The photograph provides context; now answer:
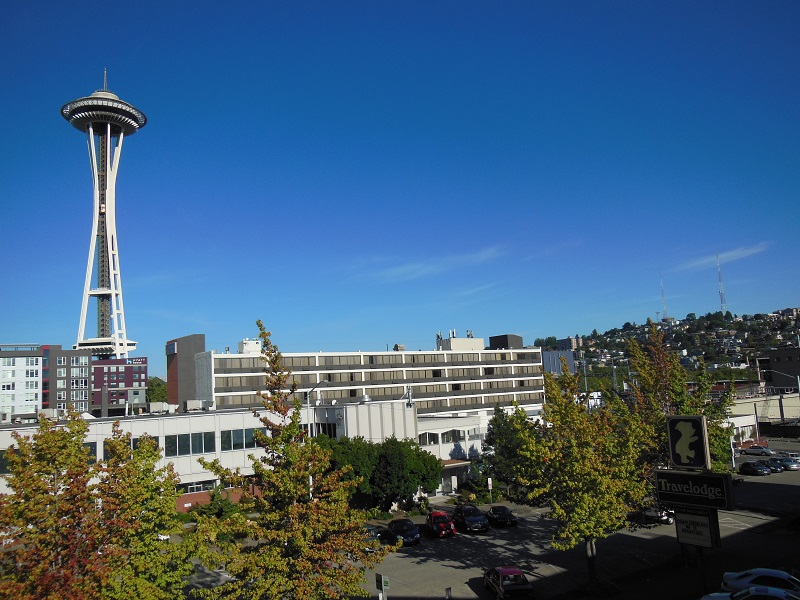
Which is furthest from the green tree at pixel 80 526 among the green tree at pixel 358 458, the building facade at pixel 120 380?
the building facade at pixel 120 380

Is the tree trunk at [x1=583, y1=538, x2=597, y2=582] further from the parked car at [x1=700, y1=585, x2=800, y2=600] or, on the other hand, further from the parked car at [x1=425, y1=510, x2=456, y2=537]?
the parked car at [x1=425, y1=510, x2=456, y2=537]

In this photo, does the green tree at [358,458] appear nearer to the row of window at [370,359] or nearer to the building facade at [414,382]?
the building facade at [414,382]

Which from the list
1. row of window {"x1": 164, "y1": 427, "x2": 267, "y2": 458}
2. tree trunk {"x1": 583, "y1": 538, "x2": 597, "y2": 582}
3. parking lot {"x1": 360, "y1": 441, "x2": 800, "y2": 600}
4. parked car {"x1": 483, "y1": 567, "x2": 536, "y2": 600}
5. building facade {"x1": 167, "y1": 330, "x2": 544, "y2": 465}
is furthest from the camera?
building facade {"x1": 167, "y1": 330, "x2": 544, "y2": 465}

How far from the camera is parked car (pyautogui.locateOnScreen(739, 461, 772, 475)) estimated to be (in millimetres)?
52250

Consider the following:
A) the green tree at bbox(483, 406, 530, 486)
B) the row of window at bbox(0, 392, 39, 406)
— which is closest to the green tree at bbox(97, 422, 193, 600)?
the green tree at bbox(483, 406, 530, 486)

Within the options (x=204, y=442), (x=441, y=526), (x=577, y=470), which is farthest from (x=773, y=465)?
(x=204, y=442)

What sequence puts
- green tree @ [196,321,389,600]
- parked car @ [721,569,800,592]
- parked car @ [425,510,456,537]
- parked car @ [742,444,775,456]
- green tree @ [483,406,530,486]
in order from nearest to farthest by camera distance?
green tree @ [196,321,389,600]
parked car @ [721,569,800,592]
parked car @ [425,510,456,537]
green tree @ [483,406,530,486]
parked car @ [742,444,775,456]

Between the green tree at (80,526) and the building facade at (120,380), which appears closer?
the green tree at (80,526)

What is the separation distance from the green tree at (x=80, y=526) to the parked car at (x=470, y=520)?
22.0 m

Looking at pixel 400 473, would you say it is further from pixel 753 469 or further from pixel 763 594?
pixel 753 469

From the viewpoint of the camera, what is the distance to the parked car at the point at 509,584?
907 inches

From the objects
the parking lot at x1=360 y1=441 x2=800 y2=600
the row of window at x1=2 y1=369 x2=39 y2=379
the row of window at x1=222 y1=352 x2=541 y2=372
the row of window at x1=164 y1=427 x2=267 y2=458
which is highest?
the row of window at x1=2 y1=369 x2=39 y2=379

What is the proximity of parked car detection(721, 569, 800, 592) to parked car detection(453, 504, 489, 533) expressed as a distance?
14976 millimetres

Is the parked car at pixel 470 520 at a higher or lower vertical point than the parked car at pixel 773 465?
higher
